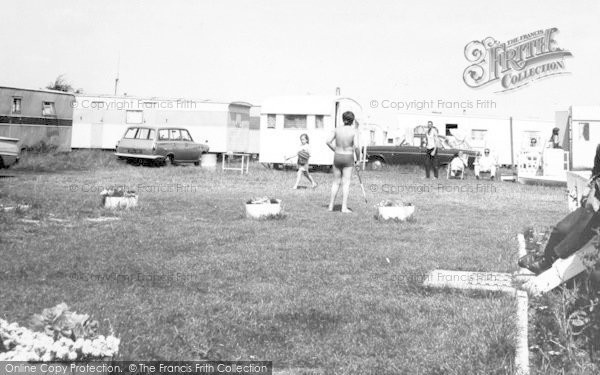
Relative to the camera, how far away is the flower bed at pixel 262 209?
10.2 meters

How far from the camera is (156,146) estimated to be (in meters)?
25.0

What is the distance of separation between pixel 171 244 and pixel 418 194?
894 centimetres

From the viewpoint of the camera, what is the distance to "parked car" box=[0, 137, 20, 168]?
2012cm

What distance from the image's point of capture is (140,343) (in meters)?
3.84

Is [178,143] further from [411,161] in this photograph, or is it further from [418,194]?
[418,194]

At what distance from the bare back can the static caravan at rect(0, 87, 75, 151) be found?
1685cm

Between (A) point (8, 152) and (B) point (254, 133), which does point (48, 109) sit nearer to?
(A) point (8, 152)

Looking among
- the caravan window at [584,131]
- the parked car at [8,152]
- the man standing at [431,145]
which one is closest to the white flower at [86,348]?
the man standing at [431,145]

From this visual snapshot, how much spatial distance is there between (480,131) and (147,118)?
47.8 feet

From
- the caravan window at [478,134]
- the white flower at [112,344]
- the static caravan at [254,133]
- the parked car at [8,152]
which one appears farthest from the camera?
the caravan window at [478,134]

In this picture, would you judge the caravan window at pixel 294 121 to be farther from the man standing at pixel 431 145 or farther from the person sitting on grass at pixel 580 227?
the person sitting on grass at pixel 580 227

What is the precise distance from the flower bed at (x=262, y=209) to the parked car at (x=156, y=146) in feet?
50.2

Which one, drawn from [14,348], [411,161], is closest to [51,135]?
[411,161]

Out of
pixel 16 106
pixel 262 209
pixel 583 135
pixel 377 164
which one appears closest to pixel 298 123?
pixel 377 164
